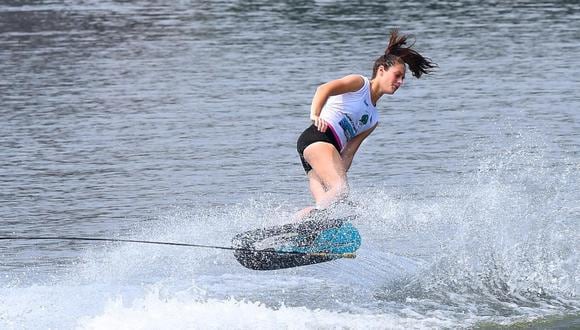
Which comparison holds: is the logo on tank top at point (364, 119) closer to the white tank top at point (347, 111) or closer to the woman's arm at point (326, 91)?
the white tank top at point (347, 111)

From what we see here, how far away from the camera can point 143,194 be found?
15641mm

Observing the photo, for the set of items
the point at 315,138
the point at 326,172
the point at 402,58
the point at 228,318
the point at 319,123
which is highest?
the point at 402,58

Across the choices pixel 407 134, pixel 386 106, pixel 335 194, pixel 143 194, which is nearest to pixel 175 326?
pixel 335 194

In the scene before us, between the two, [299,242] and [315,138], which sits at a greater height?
[315,138]

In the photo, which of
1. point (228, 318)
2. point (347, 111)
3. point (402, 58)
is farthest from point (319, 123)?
point (228, 318)

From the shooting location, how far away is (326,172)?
11.1 m

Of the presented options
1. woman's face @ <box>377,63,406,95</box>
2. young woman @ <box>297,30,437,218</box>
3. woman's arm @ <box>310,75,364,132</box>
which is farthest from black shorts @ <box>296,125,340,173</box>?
woman's face @ <box>377,63,406,95</box>

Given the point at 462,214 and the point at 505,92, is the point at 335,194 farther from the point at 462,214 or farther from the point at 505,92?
the point at 505,92

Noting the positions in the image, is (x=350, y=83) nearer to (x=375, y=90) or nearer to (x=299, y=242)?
(x=375, y=90)

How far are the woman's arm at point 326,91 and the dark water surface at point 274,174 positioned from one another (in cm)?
89

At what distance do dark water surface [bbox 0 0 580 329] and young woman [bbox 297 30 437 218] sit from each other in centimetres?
44

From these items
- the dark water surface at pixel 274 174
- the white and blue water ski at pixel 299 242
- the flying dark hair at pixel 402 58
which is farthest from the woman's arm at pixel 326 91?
the dark water surface at pixel 274 174

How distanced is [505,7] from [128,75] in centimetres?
1469

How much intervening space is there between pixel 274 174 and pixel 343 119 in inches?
Answer: 212
